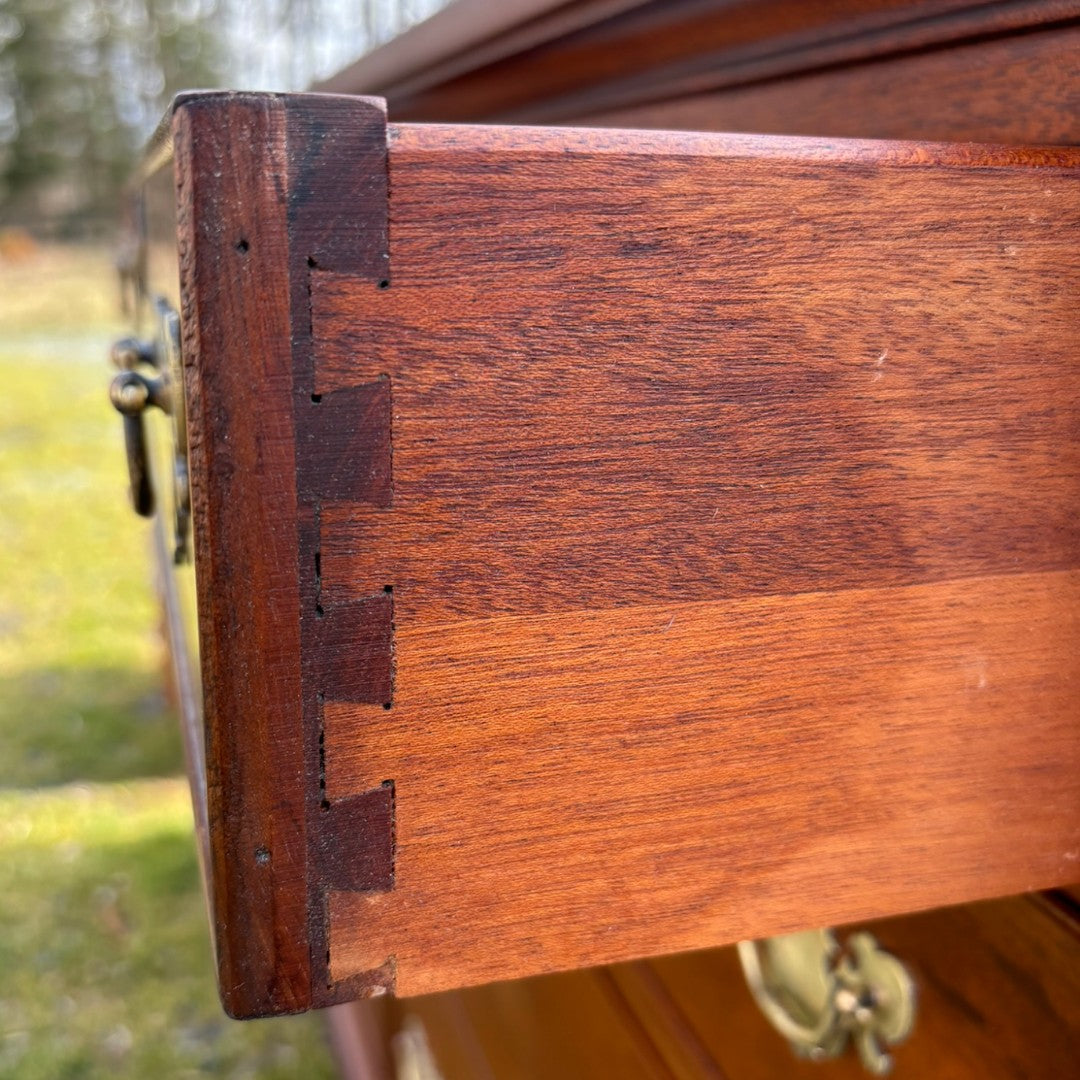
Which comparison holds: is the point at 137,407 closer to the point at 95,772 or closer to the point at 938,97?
the point at 938,97

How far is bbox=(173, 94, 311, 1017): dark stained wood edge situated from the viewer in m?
0.44

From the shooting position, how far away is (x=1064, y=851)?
0.62 m

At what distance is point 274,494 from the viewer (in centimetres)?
46

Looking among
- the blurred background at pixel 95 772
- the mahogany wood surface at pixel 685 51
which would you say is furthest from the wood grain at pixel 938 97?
the blurred background at pixel 95 772

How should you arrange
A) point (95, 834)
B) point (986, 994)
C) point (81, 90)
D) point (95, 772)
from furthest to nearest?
point (81, 90) → point (95, 772) → point (95, 834) → point (986, 994)

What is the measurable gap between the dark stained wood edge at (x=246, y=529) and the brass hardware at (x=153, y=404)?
0.09m

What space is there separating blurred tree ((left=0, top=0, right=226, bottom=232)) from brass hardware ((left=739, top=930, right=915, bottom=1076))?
16849 millimetres

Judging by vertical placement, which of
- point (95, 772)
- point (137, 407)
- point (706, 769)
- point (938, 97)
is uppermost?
point (938, 97)

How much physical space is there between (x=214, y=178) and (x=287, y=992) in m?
0.35

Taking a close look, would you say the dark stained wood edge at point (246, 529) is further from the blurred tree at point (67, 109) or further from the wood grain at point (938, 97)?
the blurred tree at point (67, 109)

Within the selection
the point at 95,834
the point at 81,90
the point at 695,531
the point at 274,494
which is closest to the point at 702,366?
the point at 695,531

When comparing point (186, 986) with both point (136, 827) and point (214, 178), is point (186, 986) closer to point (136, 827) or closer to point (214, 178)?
point (136, 827)

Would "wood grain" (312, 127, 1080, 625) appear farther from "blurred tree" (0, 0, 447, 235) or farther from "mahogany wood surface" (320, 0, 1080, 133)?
"blurred tree" (0, 0, 447, 235)

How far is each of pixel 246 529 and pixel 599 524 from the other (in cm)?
15
